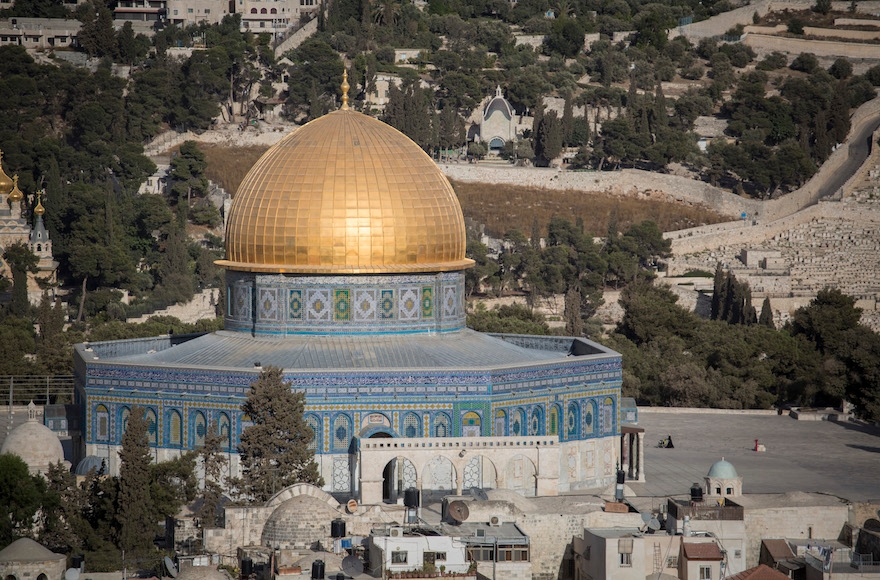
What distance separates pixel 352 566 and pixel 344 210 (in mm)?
12207

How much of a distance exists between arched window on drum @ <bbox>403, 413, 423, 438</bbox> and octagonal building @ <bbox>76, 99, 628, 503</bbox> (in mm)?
37

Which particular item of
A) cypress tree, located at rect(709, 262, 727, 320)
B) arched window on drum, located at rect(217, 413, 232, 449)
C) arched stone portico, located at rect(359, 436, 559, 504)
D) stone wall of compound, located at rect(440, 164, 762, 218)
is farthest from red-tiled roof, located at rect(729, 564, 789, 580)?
stone wall of compound, located at rect(440, 164, 762, 218)

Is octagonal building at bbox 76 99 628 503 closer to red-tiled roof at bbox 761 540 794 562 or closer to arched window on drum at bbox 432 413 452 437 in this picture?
arched window on drum at bbox 432 413 452 437

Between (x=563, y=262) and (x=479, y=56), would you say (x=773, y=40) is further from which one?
(x=563, y=262)

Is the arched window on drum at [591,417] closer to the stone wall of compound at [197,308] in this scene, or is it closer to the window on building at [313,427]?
the window on building at [313,427]

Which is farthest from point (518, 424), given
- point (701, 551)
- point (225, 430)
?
point (701, 551)

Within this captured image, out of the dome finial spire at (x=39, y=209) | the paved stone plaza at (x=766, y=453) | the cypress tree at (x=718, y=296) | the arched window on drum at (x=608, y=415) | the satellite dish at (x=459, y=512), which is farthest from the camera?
the dome finial spire at (x=39, y=209)

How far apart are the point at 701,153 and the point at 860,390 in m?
49.6

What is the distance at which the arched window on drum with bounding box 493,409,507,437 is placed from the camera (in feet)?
138

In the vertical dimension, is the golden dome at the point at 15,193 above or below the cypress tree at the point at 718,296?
above

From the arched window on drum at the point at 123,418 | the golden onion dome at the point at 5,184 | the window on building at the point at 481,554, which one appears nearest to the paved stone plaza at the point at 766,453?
the window on building at the point at 481,554

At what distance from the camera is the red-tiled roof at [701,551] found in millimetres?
36031

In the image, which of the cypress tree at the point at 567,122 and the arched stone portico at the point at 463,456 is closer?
the arched stone portico at the point at 463,456

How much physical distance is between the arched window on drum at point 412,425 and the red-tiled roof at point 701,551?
706cm
